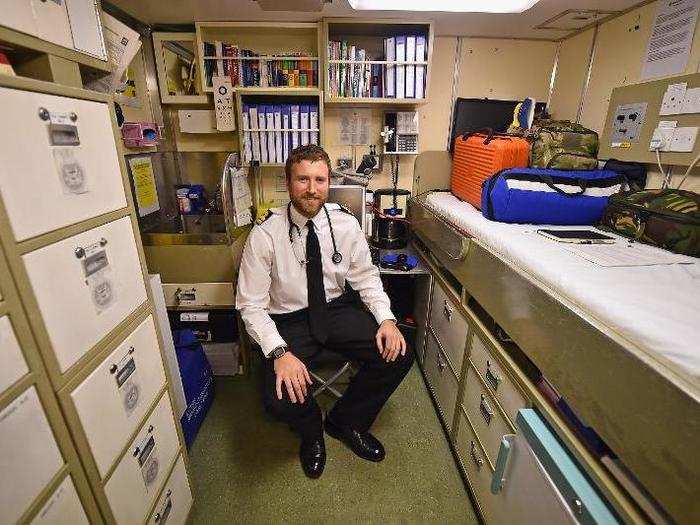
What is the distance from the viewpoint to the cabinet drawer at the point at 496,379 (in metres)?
1.11

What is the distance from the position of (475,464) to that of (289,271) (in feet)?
3.66

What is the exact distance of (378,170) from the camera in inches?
104

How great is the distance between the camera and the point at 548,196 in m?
1.47

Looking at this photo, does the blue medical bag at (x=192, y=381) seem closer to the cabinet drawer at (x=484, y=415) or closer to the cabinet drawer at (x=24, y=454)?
the cabinet drawer at (x=24, y=454)

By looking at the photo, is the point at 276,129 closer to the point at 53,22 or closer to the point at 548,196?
the point at 53,22

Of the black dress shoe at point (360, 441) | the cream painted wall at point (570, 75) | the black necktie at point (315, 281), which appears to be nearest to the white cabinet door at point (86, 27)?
the black necktie at point (315, 281)

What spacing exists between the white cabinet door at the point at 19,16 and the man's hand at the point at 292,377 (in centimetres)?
120

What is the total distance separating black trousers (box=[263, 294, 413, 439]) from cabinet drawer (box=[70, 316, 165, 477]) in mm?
510

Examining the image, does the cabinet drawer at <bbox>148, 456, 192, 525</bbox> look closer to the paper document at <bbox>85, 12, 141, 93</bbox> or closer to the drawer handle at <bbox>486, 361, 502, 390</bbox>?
the drawer handle at <bbox>486, 361, 502, 390</bbox>

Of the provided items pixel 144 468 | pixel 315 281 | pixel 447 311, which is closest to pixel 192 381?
pixel 144 468

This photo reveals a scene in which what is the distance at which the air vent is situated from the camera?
1.87m

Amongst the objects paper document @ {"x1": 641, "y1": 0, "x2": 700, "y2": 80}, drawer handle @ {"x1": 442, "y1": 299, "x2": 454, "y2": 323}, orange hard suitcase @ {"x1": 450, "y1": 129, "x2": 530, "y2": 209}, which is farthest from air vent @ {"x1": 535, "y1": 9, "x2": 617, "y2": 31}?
drawer handle @ {"x1": 442, "y1": 299, "x2": 454, "y2": 323}

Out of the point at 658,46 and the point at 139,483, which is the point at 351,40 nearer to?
the point at 658,46

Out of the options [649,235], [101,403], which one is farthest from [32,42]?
[649,235]
